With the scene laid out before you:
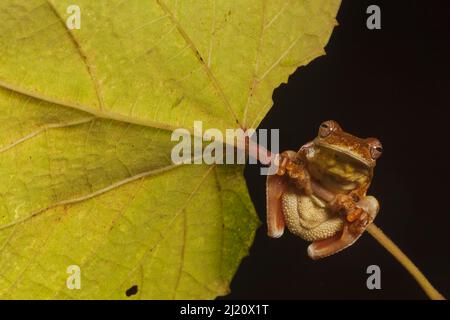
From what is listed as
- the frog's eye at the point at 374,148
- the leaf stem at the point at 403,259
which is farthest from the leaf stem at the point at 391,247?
the frog's eye at the point at 374,148

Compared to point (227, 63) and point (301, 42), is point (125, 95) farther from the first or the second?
point (301, 42)

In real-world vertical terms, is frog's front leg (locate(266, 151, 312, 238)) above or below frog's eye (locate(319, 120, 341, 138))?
below

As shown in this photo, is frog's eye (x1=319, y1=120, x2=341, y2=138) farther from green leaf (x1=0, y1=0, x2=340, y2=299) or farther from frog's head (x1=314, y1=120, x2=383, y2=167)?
green leaf (x1=0, y1=0, x2=340, y2=299)

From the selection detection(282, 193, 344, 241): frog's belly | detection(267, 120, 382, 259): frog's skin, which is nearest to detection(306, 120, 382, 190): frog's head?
detection(267, 120, 382, 259): frog's skin

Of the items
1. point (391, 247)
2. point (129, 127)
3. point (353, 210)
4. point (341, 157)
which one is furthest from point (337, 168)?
point (129, 127)

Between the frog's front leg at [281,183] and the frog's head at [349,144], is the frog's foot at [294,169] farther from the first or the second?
the frog's head at [349,144]
